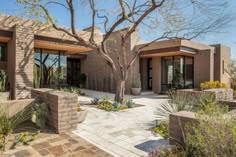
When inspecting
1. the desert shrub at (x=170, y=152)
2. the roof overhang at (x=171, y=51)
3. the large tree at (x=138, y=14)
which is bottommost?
the desert shrub at (x=170, y=152)

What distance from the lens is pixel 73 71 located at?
→ 1875cm

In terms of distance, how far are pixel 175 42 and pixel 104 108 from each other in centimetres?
718

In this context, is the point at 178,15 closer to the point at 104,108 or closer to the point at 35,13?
the point at 104,108

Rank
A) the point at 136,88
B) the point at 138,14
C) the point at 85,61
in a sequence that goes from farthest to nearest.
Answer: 1. the point at 85,61
2. the point at 136,88
3. the point at 138,14

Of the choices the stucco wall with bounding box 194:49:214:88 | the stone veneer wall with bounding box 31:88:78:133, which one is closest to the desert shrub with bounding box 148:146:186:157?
the stone veneer wall with bounding box 31:88:78:133

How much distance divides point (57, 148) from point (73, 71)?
50.7ft

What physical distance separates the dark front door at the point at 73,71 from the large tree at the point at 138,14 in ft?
28.8

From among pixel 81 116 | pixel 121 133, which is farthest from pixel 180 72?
pixel 121 133

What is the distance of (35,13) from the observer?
8367 mm

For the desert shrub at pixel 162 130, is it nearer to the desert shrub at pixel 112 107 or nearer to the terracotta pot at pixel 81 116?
the terracotta pot at pixel 81 116

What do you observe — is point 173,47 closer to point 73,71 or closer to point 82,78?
point 82,78

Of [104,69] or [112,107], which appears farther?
[104,69]

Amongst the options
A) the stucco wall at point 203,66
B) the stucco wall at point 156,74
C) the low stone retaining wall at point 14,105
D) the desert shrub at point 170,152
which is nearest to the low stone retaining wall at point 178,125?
the desert shrub at point 170,152

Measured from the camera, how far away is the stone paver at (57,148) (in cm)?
354
